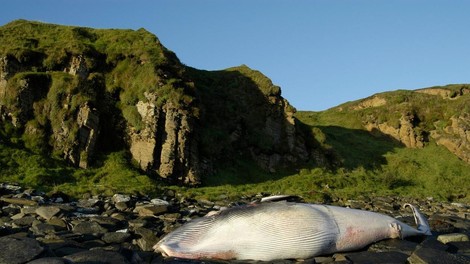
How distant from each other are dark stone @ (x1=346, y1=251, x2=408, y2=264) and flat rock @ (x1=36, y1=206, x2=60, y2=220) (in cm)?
689

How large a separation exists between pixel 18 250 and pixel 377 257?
5.32 metres

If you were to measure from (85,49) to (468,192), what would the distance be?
28172 mm

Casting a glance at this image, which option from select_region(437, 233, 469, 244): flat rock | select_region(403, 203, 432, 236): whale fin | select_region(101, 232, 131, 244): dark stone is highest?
select_region(101, 232, 131, 244): dark stone

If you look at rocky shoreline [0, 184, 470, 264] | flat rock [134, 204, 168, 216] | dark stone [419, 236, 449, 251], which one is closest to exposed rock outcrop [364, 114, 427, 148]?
rocky shoreline [0, 184, 470, 264]

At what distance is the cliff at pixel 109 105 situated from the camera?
79.4ft

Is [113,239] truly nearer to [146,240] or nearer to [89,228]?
[146,240]

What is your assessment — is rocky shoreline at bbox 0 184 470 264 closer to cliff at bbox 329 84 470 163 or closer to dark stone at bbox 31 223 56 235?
dark stone at bbox 31 223 56 235

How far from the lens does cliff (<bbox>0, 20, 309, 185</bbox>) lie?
24203 millimetres

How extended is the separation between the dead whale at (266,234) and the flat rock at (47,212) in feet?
14.4

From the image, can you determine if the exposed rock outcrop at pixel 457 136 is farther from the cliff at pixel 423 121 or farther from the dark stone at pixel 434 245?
the dark stone at pixel 434 245

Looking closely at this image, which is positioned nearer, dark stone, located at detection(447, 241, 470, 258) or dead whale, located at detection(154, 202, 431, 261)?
dead whale, located at detection(154, 202, 431, 261)

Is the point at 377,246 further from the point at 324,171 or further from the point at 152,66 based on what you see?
the point at 324,171

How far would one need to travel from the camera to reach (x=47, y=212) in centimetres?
1013

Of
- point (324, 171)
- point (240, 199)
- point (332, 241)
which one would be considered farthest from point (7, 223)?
point (324, 171)
